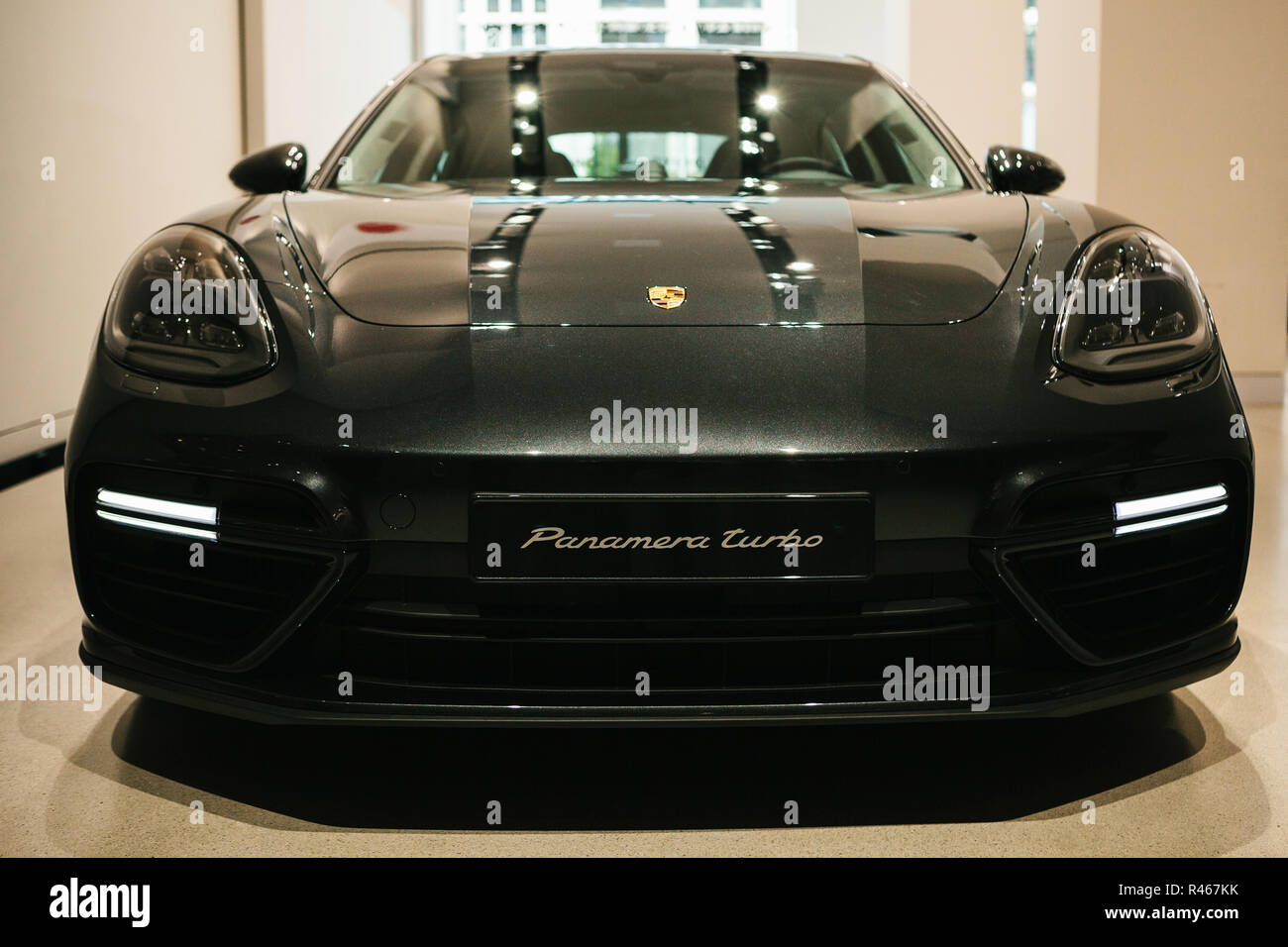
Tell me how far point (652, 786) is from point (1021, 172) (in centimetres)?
124

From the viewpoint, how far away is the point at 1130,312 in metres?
1.52

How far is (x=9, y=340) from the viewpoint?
3564 mm

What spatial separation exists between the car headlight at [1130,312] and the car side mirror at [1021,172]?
1.59 ft

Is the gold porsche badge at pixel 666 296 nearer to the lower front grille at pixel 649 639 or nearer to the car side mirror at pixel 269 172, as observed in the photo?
the lower front grille at pixel 649 639

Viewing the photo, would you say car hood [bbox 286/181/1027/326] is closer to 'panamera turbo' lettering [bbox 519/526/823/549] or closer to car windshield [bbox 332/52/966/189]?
'panamera turbo' lettering [bbox 519/526/823/549]

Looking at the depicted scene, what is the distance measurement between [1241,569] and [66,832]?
4.76ft

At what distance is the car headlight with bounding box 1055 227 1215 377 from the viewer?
4.82ft

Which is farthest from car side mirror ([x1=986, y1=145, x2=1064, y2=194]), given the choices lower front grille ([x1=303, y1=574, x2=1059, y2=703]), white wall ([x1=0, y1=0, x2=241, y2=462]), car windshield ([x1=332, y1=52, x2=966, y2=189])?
white wall ([x1=0, y1=0, x2=241, y2=462])

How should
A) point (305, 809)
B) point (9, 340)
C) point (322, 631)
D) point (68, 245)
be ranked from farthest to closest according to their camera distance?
point (68, 245), point (9, 340), point (305, 809), point (322, 631)

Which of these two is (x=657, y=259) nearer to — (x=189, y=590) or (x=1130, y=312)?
(x=1130, y=312)
